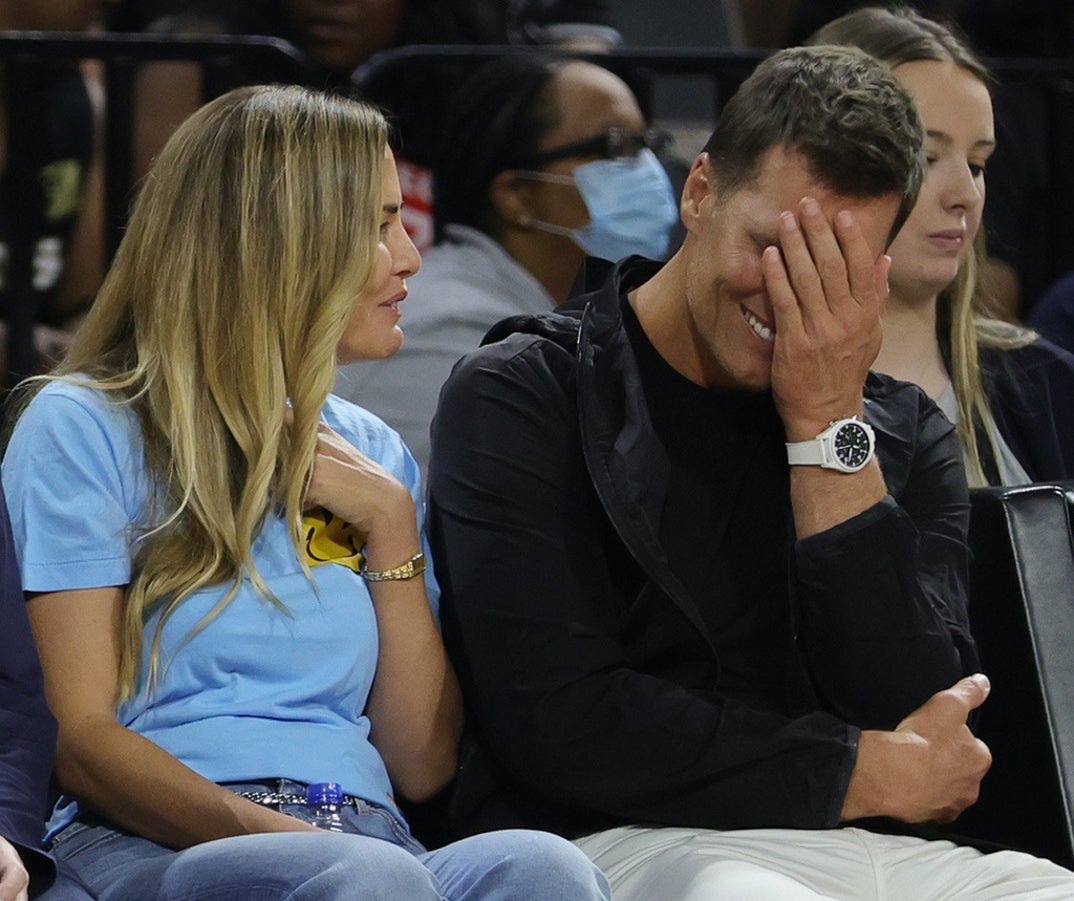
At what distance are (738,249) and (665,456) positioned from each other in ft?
0.92

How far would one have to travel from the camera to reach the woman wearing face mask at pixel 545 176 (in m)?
4.01

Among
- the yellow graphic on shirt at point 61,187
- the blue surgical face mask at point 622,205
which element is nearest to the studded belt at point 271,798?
the yellow graphic on shirt at point 61,187

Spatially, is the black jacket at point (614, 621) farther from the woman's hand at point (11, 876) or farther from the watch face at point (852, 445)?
the woman's hand at point (11, 876)

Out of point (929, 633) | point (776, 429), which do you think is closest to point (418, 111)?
point (776, 429)

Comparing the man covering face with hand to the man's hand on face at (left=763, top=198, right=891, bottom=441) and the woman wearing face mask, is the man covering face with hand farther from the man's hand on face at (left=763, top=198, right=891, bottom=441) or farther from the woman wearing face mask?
the woman wearing face mask

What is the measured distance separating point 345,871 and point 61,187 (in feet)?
7.36

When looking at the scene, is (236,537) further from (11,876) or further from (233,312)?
(11,876)

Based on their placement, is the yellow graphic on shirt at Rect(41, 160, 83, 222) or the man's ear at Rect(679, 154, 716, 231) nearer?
the man's ear at Rect(679, 154, 716, 231)

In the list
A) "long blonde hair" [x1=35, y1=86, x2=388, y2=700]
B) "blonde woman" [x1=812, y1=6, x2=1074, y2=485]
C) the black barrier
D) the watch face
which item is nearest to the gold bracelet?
"long blonde hair" [x1=35, y1=86, x2=388, y2=700]

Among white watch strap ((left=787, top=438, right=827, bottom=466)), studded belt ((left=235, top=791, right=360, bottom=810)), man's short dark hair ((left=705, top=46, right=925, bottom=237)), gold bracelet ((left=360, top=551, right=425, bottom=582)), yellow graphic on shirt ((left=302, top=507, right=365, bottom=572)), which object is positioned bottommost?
studded belt ((left=235, top=791, right=360, bottom=810))

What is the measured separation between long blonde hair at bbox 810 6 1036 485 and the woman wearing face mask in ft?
2.89

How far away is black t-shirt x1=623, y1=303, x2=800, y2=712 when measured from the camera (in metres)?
2.36

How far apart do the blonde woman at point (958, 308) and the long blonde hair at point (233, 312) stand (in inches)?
43.2

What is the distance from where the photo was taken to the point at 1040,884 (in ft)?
7.13
